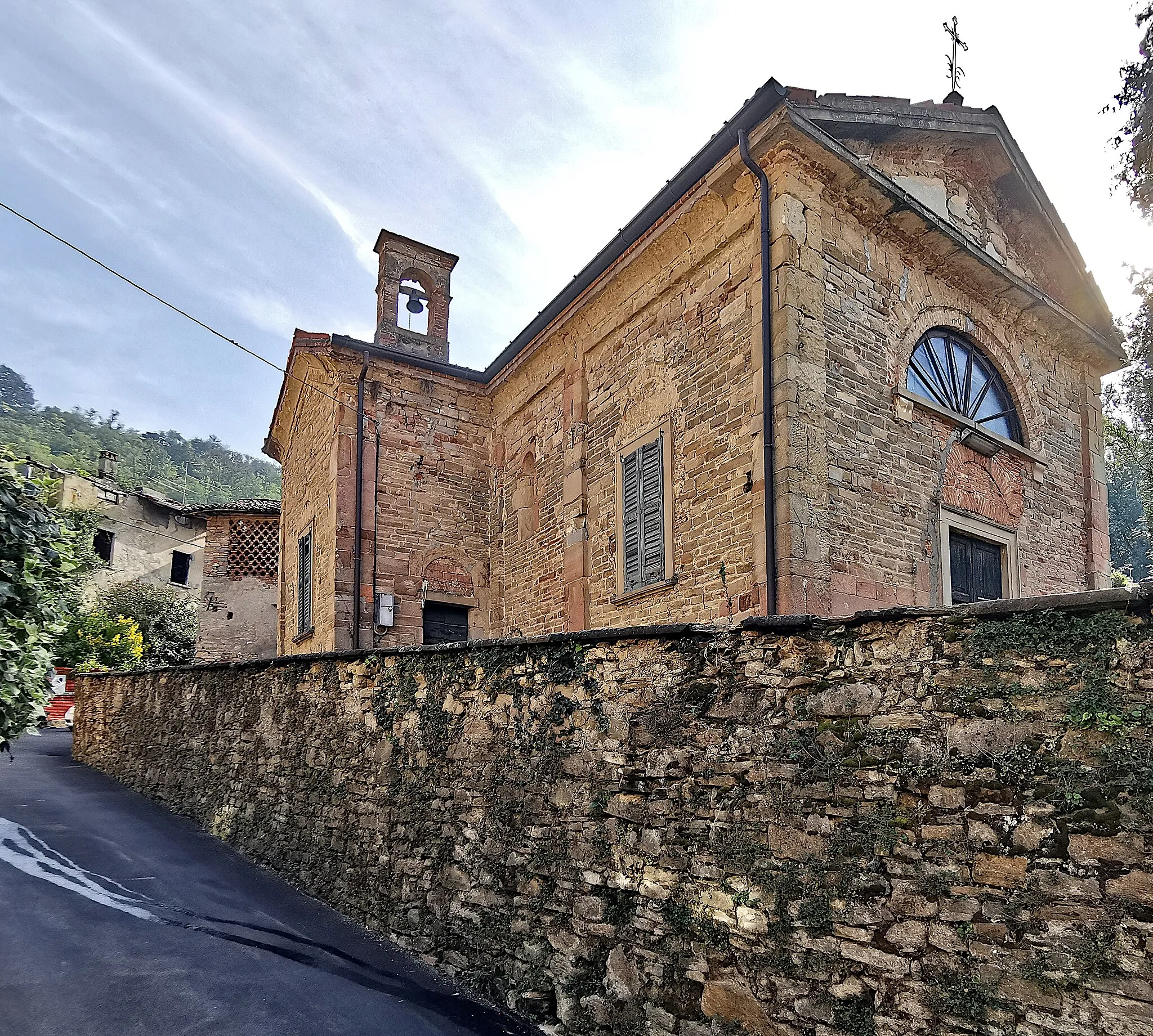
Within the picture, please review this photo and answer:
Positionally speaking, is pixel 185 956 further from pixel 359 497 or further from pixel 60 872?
pixel 359 497

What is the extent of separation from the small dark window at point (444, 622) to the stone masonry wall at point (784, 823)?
516cm

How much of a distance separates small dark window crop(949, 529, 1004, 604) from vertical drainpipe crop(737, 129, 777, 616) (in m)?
2.59

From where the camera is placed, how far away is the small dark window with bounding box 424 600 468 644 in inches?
473

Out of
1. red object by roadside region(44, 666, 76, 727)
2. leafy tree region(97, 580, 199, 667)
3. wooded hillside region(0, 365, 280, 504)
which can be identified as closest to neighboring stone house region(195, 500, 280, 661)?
red object by roadside region(44, 666, 76, 727)

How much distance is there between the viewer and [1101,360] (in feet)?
36.4

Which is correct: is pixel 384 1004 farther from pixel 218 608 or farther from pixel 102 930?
pixel 218 608

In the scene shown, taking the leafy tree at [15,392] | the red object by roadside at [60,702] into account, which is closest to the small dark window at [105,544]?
the red object by roadside at [60,702]

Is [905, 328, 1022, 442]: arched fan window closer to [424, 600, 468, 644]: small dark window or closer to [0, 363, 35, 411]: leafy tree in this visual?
[424, 600, 468, 644]: small dark window

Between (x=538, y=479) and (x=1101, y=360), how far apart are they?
25.3 ft

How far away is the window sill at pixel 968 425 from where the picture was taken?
8258 mm

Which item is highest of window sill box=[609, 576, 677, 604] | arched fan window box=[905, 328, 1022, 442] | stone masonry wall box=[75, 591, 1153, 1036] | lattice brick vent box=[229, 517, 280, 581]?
arched fan window box=[905, 328, 1022, 442]

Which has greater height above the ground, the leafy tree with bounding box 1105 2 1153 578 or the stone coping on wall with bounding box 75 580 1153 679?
the leafy tree with bounding box 1105 2 1153 578

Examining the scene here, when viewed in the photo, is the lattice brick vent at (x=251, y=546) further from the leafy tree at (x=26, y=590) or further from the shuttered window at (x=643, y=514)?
the leafy tree at (x=26, y=590)

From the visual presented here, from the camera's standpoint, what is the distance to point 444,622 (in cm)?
1216
